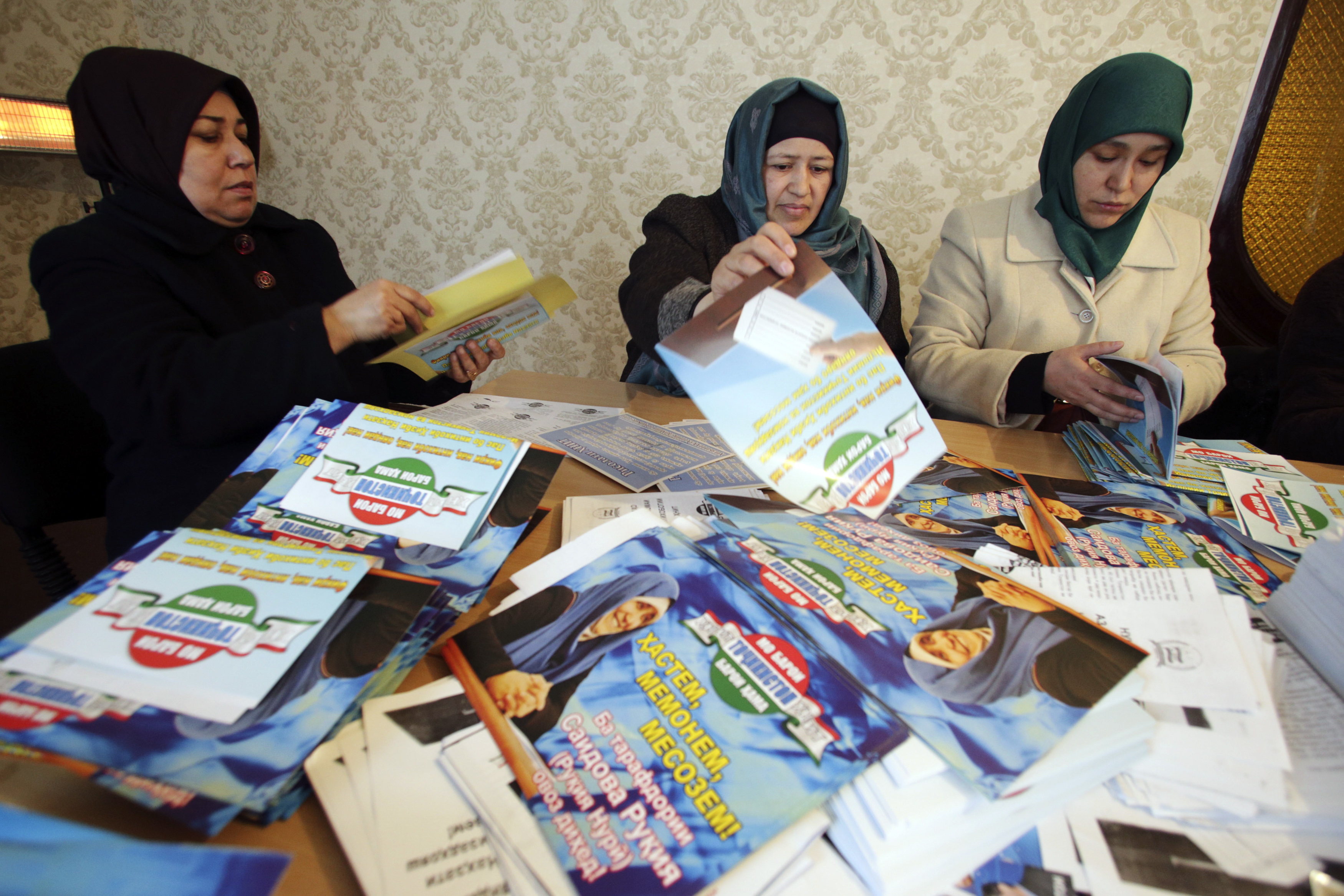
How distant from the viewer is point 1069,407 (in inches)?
44.9

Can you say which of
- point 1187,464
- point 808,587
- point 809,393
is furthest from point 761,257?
point 1187,464

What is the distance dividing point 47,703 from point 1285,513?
1.17m

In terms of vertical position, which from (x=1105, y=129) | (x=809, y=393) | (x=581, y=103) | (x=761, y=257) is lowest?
(x=809, y=393)

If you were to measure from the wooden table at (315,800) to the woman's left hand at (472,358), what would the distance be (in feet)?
0.30

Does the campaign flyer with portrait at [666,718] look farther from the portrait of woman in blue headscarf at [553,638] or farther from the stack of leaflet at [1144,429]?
the stack of leaflet at [1144,429]

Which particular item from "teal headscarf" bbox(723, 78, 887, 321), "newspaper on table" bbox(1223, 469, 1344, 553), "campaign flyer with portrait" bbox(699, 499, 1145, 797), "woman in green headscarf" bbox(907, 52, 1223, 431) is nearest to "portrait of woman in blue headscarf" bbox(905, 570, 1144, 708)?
"campaign flyer with portrait" bbox(699, 499, 1145, 797)

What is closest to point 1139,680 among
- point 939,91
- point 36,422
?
point 36,422

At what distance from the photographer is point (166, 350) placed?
2.69 ft

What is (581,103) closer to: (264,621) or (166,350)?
(166,350)

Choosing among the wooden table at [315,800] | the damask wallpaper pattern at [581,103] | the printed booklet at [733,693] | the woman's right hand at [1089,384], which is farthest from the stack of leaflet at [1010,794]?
A: the damask wallpaper pattern at [581,103]

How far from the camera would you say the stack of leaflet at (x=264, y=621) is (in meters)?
0.33

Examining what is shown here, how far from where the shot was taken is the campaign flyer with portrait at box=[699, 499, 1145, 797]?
36cm

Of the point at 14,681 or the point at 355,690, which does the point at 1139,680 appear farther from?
the point at 14,681

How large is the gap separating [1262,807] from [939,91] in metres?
1.86
